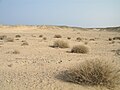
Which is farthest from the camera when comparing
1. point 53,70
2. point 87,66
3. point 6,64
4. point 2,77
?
point 6,64

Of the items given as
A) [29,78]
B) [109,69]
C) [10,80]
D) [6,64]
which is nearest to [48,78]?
[29,78]

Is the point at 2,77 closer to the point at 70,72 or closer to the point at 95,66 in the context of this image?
the point at 70,72

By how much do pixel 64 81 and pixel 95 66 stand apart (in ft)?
4.34

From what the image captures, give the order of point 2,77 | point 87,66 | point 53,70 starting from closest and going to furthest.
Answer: point 87,66 < point 2,77 < point 53,70

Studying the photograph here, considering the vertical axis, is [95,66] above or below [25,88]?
above

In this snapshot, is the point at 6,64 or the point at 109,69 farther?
the point at 6,64

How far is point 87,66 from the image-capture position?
9.84 metres

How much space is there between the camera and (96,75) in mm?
9477

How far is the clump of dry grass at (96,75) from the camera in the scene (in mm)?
9422

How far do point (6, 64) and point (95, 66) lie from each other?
5488 millimetres

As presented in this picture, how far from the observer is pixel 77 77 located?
31.7ft

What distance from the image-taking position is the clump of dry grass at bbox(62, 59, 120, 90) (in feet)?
30.9

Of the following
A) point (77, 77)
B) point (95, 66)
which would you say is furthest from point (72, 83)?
point (95, 66)

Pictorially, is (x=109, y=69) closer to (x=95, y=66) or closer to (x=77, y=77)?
(x=95, y=66)
